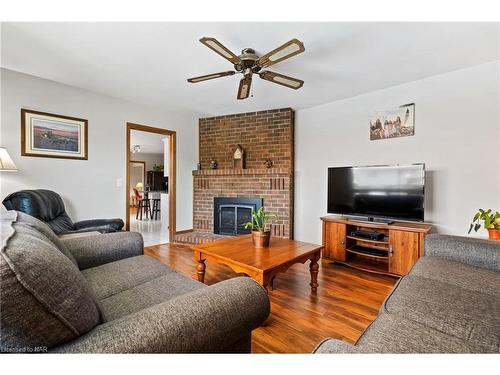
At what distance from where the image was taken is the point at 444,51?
88.0 inches

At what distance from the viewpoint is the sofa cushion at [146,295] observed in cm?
113

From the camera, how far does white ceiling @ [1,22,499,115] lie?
1.91 metres

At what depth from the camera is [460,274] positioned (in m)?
1.49

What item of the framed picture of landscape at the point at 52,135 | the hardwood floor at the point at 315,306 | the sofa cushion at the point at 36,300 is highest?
the framed picture of landscape at the point at 52,135

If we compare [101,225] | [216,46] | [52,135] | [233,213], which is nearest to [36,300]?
[216,46]

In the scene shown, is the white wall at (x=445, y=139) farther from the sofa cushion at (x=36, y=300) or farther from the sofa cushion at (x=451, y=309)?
the sofa cushion at (x=36, y=300)

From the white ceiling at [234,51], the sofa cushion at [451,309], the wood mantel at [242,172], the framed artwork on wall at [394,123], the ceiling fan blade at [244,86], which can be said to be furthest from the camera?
the wood mantel at [242,172]

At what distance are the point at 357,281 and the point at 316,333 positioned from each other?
Answer: 1145 mm

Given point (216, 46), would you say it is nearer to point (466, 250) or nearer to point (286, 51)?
point (286, 51)

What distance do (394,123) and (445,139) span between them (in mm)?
571

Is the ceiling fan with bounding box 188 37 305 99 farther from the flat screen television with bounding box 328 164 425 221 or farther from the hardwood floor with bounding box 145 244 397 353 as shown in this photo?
the hardwood floor with bounding box 145 244 397 353

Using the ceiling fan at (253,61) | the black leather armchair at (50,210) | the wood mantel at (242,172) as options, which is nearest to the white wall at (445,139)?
the wood mantel at (242,172)

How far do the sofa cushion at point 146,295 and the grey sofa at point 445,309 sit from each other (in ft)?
2.67
